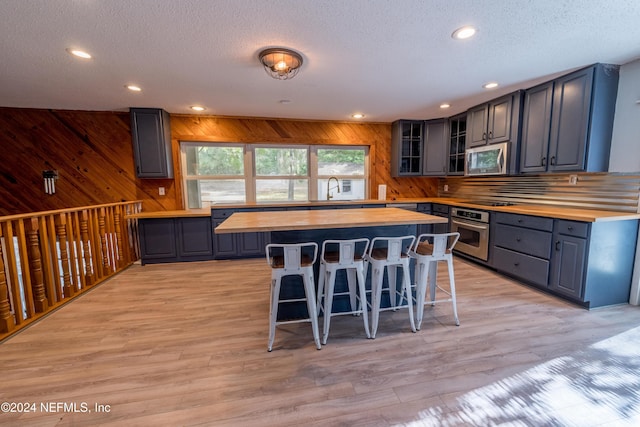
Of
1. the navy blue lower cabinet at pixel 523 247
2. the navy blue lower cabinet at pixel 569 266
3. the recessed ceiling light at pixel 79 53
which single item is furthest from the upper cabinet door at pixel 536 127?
the recessed ceiling light at pixel 79 53

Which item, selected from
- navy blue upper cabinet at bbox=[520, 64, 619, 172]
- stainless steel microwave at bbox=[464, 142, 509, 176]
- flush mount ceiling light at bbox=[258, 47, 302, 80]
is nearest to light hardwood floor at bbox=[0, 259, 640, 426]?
Result: navy blue upper cabinet at bbox=[520, 64, 619, 172]

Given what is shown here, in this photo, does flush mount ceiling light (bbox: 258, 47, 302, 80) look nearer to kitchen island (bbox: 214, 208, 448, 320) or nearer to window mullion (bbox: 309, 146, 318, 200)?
kitchen island (bbox: 214, 208, 448, 320)

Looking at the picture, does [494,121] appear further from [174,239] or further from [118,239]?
[118,239]

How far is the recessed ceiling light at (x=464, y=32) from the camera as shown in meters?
1.91

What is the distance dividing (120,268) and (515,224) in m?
5.21

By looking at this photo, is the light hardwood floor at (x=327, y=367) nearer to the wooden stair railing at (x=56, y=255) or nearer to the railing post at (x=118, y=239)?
the wooden stair railing at (x=56, y=255)

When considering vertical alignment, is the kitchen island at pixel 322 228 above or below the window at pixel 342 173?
below

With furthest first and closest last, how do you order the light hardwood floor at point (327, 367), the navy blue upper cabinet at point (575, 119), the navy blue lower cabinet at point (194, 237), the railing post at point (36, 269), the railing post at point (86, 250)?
the navy blue lower cabinet at point (194, 237), the railing post at point (86, 250), the navy blue upper cabinet at point (575, 119), the railing post at point (36, 269), the light hardwood floor at point (327, 367)

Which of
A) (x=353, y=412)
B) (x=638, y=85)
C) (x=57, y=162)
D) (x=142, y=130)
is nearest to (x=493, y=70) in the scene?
(x=638, y=85)

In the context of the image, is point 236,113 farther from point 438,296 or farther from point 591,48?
point 591,48

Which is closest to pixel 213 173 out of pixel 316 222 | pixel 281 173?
pixel 281 173

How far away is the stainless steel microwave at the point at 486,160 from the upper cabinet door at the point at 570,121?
1.75 feet

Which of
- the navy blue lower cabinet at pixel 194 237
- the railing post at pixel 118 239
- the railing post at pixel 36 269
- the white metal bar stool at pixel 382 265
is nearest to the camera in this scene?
the white metal bar stool at pixel 382 265

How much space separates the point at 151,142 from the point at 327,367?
3988mm
